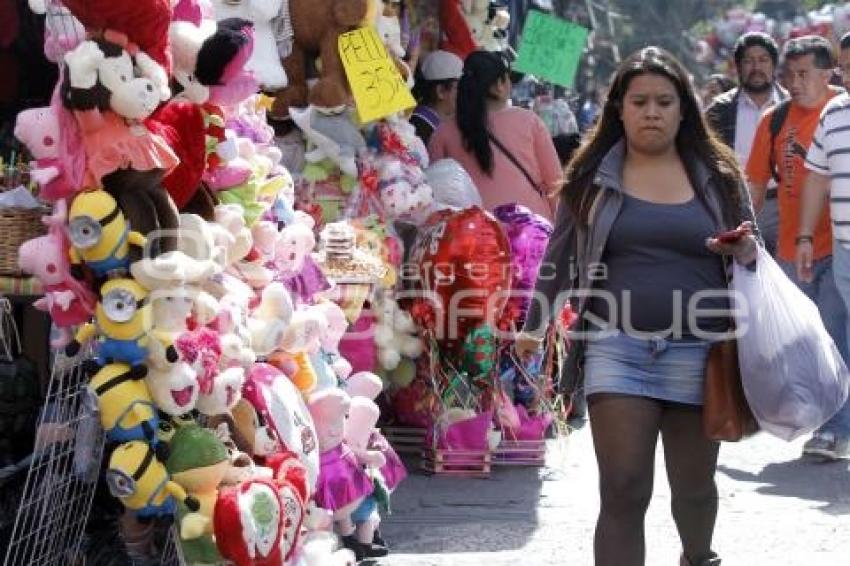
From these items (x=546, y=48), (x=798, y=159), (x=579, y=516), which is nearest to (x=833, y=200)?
(x=798, y=159)

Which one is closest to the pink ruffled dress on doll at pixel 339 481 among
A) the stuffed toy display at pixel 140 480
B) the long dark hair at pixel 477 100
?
the stuffed toy display at pixel 140 480

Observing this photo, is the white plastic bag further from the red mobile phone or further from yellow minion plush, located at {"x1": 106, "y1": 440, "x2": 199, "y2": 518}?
yellow minion plush, located at {"x1": 106, "y1": 440, "x2": 199, "y2": 518}

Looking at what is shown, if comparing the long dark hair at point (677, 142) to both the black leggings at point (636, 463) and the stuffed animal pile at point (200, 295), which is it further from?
the stuffed animal pile at point (200, 295)

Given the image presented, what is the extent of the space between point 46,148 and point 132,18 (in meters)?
0.42

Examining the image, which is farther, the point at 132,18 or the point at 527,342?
the point at 527,342

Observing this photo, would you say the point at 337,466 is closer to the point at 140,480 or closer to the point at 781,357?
the point at 140,480

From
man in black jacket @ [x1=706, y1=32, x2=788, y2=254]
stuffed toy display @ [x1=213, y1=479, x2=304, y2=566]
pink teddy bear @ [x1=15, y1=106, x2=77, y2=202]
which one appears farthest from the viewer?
man in black jacket @ [x1=706, y1=32, x2=788, y2=254]

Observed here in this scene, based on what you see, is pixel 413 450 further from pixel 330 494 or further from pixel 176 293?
pixel 176 293

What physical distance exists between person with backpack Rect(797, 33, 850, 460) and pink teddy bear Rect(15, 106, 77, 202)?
14.4 feet

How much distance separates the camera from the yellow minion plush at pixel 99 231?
4469mm

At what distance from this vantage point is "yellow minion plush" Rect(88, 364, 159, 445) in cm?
452

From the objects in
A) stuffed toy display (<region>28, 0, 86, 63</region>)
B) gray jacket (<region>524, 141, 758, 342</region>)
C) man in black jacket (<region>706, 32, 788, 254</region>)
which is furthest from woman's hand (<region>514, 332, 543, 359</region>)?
man in black jacket (<region>706, 32, 788, 254</region>)

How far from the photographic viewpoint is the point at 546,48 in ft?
35.0

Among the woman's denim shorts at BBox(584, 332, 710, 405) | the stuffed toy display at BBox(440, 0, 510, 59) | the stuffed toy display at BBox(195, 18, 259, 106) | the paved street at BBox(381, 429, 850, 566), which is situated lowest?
the paved street at BBox(381, 429, 850, 566)
